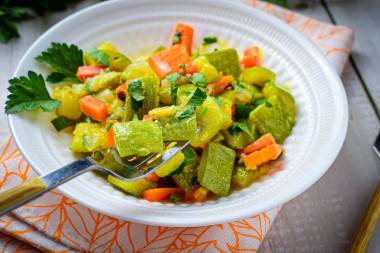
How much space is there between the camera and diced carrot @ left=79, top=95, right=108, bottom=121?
2.50 m

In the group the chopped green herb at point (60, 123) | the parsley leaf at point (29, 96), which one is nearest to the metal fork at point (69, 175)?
the chopped green herb at point (60, 123)

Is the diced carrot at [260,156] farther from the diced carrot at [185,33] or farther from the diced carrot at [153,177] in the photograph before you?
the diced carrot at [185,33]

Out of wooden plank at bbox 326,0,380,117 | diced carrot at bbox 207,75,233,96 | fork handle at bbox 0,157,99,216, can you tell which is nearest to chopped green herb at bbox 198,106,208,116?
diced carrot at bbox 207,75,233,96

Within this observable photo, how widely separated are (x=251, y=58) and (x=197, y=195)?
1229 millimetres

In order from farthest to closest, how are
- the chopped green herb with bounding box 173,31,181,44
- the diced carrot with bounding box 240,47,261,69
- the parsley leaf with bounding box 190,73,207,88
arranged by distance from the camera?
the chopped green herb with bounding box 173,31,181,44, the diced carrot with bounding box 240,47,261,69, the parsley leaf with bounding box 190,73,207,88

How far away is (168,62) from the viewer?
105 inches

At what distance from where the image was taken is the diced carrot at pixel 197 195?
232 centimetres

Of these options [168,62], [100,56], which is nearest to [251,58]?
[168,62]

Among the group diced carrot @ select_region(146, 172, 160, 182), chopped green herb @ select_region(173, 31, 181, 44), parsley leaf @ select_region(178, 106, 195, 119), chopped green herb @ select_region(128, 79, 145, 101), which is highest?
chopped green herb @ select_region(128, 79, 145, 101)

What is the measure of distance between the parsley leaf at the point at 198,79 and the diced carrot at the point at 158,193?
2.39ft

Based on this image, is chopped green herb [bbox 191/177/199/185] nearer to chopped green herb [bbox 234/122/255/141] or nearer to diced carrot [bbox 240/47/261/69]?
chopped green herb [bbox 234/122/255/141]

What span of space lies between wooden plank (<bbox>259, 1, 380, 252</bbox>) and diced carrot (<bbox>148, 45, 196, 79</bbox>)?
124 centimetres

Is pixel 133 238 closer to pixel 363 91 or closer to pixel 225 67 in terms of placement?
pixel 225 67

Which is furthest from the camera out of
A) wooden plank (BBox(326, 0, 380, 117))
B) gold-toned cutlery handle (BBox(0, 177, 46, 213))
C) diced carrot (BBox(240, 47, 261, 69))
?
wooden plank (BBox(326, 0, 380, 117))
